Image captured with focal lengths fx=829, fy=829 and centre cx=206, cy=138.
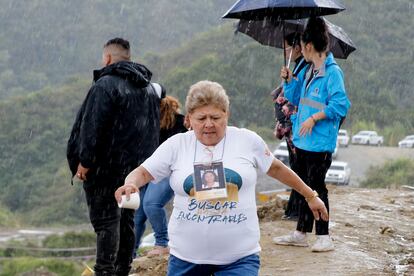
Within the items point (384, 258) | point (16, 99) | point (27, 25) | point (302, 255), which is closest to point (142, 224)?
point (302, 255)

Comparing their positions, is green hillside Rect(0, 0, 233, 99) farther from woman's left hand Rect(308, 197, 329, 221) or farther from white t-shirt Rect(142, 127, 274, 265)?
white t-shirt Rect(142, 127, 274, 265)

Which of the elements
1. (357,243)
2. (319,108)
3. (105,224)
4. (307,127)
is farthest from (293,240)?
(105,224)

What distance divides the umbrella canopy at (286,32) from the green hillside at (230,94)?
132 feet

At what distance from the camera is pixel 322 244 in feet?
20.4

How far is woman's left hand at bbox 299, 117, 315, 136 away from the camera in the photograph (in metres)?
5.96

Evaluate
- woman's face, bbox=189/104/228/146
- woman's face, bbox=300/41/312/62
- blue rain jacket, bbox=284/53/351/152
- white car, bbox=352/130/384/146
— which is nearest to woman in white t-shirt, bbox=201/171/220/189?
woman's face, bbox=189/104/228/146

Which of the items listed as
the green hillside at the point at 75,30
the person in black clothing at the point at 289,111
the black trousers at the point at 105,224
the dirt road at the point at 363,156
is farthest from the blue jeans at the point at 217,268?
the green hillside at the point at 75,30

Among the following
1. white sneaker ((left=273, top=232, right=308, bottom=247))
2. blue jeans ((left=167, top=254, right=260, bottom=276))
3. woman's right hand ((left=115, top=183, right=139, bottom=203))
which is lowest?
white sneaker ((left=273, top=232, right=308, bottom=247))

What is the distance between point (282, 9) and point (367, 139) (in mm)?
37565

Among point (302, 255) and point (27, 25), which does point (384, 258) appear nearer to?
point (302, 255)

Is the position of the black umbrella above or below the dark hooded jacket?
above

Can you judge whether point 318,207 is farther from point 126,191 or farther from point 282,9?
point 282,9

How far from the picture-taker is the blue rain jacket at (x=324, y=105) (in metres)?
5.89

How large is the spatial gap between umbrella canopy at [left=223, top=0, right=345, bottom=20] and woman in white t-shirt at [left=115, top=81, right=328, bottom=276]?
2890mm
